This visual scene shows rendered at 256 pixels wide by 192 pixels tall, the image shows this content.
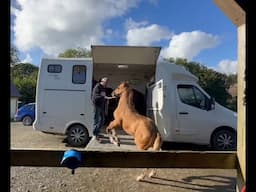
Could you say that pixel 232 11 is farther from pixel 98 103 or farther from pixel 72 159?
pixel 98 103

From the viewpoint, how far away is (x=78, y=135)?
33.8ft

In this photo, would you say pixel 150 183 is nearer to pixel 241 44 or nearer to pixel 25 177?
pixel 25 177

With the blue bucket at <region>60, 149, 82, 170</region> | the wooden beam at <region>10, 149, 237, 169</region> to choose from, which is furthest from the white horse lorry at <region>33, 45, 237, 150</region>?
the blue bucket at <region>60, 149, 82, 170</region>

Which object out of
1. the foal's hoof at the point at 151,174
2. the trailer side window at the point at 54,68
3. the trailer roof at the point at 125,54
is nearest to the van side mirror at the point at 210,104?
the trailer roof at the point at 125,54

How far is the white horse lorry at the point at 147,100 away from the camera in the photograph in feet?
31.0

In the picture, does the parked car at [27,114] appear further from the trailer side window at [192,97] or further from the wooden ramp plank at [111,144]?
the trailer side window at [192,97]

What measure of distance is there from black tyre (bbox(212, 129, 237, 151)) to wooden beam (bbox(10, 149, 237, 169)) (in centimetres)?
767

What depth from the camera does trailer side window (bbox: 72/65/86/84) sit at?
10148mm

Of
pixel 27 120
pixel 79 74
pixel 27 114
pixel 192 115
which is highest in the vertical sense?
pixel 79 74

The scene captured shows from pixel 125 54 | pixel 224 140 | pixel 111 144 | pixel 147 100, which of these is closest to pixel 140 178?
pixel 111 144

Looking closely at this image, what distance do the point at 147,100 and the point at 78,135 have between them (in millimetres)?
2535

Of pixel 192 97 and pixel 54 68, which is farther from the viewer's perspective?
pixel 54 68

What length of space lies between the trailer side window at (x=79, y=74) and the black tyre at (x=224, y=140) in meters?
3.96
